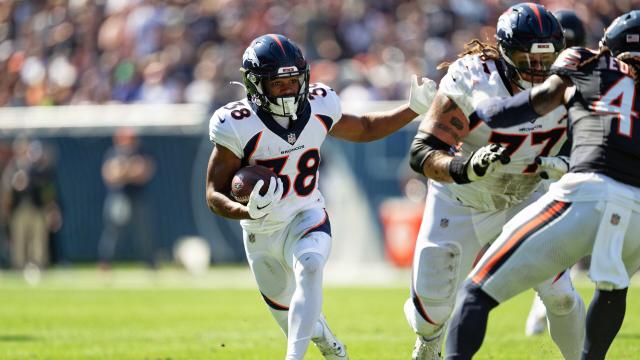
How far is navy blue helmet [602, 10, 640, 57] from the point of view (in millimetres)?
5066

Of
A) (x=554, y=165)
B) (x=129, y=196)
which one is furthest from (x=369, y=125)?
(x=129, y=196)

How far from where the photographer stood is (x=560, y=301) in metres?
5.61

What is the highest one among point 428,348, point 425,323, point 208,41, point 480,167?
point 480,167

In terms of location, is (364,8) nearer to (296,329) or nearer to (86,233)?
(86,233)

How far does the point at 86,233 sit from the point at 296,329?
11.3 meters

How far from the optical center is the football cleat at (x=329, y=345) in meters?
5.93

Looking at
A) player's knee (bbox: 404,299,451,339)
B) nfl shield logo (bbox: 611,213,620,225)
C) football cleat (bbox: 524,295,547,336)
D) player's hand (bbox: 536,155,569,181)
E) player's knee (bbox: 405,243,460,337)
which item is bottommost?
football cleat (bbox: 524,295,547,336)

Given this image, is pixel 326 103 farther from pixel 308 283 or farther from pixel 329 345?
pixel 329 345

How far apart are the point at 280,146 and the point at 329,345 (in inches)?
42.7

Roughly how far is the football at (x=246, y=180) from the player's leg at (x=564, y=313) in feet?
4.86

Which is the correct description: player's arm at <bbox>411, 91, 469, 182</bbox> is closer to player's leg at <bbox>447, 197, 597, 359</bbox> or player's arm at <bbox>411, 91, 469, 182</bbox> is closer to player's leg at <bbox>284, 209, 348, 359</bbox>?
player's leg at <bbox>447, 197, 597, 359</bbox>

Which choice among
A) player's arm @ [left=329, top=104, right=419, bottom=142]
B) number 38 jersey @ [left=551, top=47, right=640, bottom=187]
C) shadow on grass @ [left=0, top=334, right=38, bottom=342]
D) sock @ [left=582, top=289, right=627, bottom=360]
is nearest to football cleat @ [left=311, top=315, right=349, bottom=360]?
player's arm @ [left=329, top=104, right=419, bottom=142]

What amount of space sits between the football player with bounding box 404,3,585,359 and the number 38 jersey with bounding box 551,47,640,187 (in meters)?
0.40

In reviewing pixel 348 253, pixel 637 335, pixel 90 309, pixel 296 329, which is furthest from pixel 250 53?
pixel 348 253
